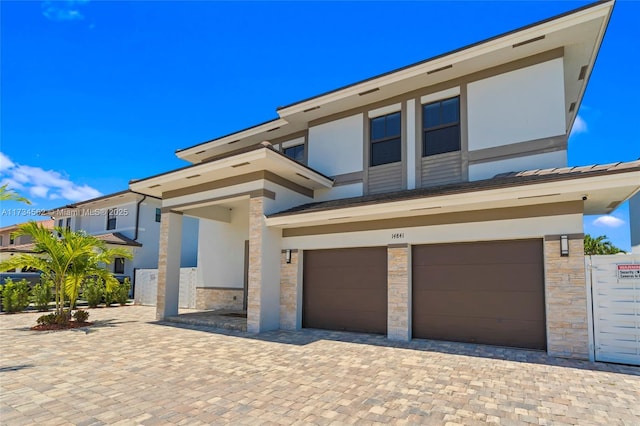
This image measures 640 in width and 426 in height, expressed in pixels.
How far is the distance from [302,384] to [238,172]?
7.18m

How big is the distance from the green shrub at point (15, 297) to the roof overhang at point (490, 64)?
1257 cm

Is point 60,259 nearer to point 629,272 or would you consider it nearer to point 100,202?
point 629,272

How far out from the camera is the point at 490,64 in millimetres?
9758

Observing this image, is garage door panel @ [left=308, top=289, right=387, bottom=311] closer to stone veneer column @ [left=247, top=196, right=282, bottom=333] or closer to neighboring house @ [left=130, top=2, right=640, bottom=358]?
neighboring house @ [left=130, top=2, right=640, bottom=358]

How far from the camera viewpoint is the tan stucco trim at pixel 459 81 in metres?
9.19

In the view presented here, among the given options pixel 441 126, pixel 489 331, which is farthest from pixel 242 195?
pixel 489 331

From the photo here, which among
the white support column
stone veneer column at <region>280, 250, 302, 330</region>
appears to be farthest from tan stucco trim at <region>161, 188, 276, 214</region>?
the white support column

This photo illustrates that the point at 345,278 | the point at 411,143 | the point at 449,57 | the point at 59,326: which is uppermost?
the point at 449,57

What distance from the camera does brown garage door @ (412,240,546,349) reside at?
8.00 m

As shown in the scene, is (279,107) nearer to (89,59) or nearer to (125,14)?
(125,14)

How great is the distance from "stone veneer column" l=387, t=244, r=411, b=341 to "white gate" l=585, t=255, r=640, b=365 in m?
3.81

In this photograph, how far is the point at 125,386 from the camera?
18.1 ft

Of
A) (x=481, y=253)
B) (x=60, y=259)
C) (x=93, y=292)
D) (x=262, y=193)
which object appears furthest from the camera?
(x=93, y=292)

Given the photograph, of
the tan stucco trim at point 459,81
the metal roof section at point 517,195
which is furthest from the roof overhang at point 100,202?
the metal roof section at point 517,195
